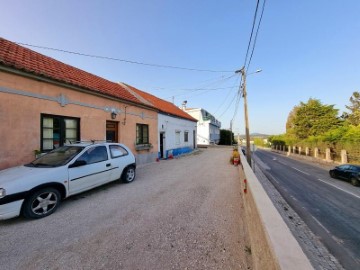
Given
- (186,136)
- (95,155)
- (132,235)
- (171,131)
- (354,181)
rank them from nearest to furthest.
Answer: (132,235) < (95,155) < (354,181) < (171,131) < (186,136)

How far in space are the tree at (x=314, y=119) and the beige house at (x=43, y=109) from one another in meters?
39.8

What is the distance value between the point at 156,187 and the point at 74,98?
544 cm

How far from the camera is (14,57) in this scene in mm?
6520

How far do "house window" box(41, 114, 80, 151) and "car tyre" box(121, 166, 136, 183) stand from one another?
3.05 meters

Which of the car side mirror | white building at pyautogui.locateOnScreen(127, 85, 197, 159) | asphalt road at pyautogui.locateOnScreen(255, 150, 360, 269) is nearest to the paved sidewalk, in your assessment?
asphalt road at pyautogui.locateOnScreen(255, 150, 360, 269)

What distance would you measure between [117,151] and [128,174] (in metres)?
1.06

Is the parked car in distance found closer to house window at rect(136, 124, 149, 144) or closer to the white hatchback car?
house window at rect(136, 124, 149, 144)

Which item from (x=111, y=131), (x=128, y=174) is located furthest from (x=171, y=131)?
(x=128, y=174)

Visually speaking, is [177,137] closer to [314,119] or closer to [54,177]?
[54,177]

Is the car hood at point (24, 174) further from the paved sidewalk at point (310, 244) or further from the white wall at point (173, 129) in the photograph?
the white wall at point (173, 129)

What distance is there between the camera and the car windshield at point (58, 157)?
469cm

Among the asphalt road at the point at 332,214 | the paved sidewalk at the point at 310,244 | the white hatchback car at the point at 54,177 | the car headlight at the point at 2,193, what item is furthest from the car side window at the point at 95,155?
the asphalt road at the point at 332,214

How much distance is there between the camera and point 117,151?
645 cm

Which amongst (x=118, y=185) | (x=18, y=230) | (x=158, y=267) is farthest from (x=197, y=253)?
(x=118, y=185)
